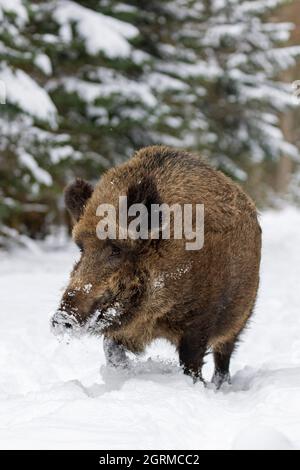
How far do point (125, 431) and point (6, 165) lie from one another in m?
9.78

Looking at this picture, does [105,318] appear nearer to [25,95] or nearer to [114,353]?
[114,353]

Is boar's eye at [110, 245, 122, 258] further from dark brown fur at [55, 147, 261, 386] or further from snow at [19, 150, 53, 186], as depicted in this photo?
snow at [19, 150, 53, 186]

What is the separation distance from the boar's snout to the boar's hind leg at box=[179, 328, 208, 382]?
0.93 m

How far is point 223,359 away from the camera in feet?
17.6

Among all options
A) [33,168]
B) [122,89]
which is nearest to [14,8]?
[33,168]

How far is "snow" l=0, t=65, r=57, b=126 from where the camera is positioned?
34.5 ft

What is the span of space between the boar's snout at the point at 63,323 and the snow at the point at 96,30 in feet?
31.6

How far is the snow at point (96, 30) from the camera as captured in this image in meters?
12.7

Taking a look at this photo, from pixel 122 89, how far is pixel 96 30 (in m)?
1.33

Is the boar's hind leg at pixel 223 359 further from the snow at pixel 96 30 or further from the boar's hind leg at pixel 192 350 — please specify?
the snow at pixel 96 30

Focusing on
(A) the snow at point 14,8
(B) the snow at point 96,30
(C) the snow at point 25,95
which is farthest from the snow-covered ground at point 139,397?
(B) the snow at point 96,30

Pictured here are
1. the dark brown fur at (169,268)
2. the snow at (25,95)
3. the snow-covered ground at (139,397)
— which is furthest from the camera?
the snow at (25,95)
